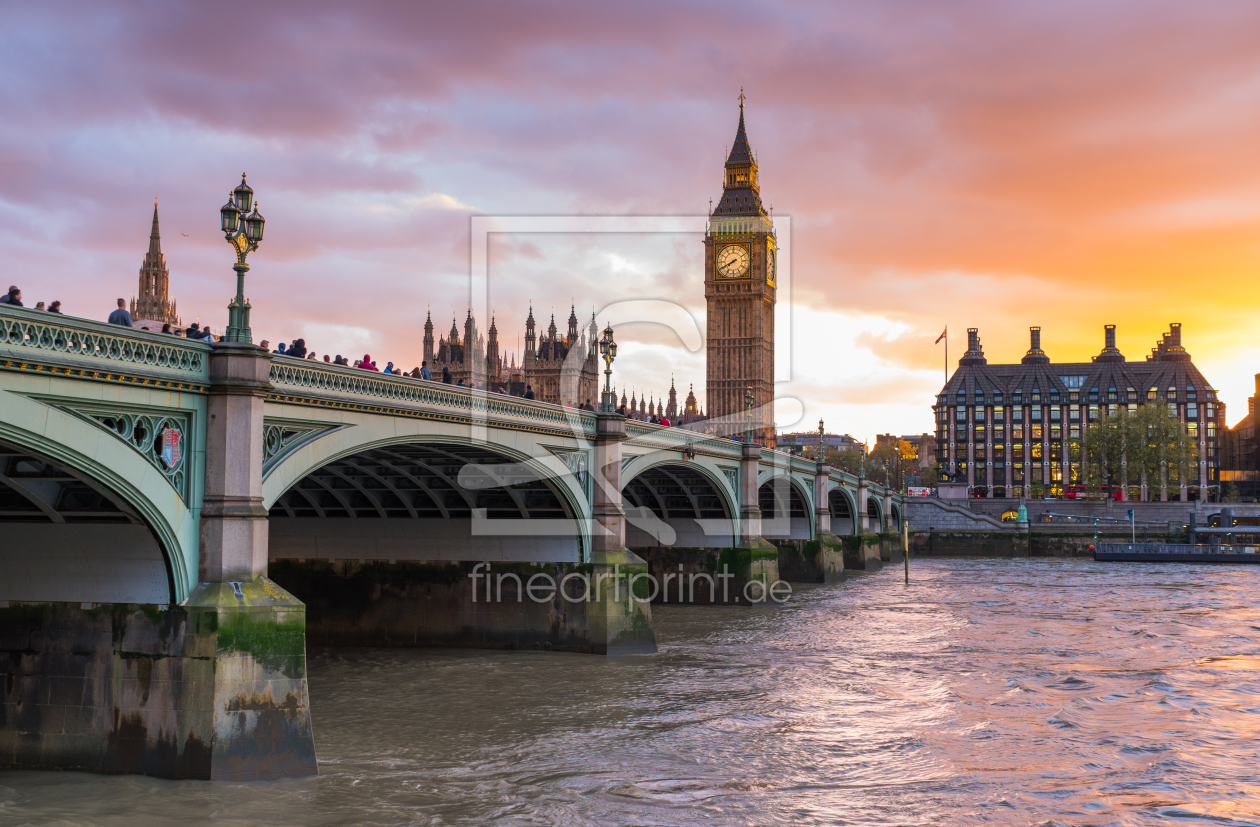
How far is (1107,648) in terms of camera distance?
34.2m

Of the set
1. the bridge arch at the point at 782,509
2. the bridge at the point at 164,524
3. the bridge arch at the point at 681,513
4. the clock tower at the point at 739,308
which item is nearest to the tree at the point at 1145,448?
the clock tower at the point at 739,308

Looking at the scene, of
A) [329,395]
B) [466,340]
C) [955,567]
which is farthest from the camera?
[466,340]

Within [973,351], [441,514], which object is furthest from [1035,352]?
[441,514]

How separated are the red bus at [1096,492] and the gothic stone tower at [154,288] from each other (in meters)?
101

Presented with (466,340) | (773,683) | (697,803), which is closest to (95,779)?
(697,803)

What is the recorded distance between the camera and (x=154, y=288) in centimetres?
10688

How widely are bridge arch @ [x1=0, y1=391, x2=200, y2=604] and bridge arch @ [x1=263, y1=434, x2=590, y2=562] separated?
1151 centimetres

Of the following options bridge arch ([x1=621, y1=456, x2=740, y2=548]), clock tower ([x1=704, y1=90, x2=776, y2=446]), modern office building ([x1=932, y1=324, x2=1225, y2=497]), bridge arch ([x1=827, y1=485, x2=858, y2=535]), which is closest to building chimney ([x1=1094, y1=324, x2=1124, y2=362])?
modern office building ([x1=932, y1=324, x2=1225, y2=497])

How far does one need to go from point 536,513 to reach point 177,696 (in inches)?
667

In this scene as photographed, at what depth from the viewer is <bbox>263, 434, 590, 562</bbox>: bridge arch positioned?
98.2ft

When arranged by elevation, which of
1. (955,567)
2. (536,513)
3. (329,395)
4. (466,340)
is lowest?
(955,567)

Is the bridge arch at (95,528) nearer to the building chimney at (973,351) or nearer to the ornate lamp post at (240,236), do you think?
the ornate lamp post at (240,236)

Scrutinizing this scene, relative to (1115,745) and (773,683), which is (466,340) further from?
(1115,745)

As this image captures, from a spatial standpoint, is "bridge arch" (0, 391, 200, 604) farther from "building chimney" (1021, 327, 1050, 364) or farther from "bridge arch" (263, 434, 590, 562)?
"building chimney" (1021, 327, 1050, 364)
